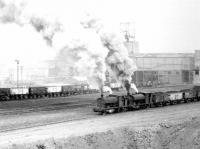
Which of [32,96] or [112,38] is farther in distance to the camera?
[32,96]

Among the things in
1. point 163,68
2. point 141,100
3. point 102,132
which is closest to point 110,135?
point 102,132

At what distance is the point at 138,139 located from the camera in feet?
82.7

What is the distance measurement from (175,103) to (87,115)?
16888mm

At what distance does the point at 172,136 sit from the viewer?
26.2 meters

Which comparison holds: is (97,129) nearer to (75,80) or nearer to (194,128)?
(194,128)

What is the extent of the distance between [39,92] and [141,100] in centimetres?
2702

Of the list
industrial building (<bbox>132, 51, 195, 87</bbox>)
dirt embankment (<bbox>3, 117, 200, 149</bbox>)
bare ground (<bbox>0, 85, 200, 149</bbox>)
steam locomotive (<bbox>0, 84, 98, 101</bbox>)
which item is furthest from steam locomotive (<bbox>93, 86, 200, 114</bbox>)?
industrial building (<bbox>132, 51, 195, 87</bbox>)

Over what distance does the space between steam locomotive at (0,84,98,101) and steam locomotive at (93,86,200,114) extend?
26.0 meters

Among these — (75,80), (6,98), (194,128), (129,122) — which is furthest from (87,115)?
(75,80)

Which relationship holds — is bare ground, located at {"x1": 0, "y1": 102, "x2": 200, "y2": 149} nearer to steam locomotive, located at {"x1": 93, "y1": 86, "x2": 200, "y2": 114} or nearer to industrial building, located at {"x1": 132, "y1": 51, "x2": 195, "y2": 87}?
steam locomotive, located at {"x1": 93, "y1": 86, "x2": 200, "y2": 114}

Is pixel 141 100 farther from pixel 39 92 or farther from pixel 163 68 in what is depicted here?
pixel 163 68

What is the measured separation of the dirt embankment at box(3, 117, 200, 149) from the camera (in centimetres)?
2225

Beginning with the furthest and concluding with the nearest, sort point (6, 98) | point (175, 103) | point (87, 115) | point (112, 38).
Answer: point (6, 98) → point (175, 103) → point (112, 38) → point (87, 115)

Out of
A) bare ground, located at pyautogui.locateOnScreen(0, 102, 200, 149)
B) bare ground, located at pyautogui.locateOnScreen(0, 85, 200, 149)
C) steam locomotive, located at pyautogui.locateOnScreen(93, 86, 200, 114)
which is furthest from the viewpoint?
steam locomotive, located at pyautogui.locateOnScreen(93, 86, 200, 114)
